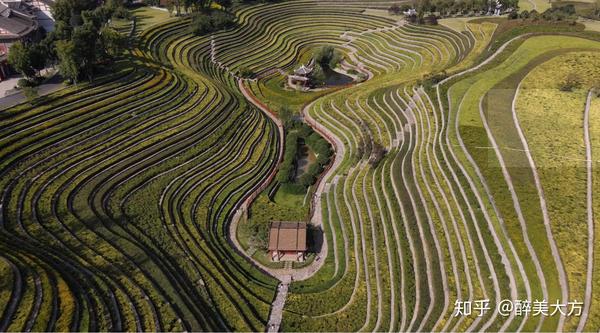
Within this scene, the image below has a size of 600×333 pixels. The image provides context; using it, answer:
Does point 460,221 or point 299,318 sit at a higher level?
point 460,221

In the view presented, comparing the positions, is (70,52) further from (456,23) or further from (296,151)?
(456,23)

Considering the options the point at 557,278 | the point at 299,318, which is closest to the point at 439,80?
the point at 557,278

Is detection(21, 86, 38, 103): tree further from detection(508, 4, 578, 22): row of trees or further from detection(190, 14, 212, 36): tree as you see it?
detection(508, 4, 578, 22): row of trees

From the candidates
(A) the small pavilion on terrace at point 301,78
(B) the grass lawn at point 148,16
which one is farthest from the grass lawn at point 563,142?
(B) the grass lawn at point 148,16

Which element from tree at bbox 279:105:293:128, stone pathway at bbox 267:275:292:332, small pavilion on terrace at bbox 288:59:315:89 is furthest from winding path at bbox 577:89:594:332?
small pavilion on terrace at bbox 288:59:315:89

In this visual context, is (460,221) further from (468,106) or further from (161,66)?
(161,66)
